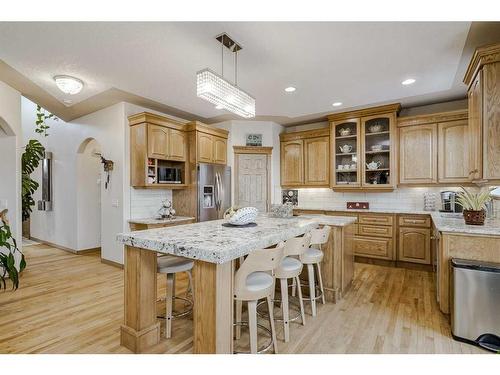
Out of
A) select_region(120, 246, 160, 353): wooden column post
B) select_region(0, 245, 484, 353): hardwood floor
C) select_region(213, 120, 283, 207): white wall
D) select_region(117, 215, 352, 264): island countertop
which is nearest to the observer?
select_region(117, 215, 352, 264): island countertop

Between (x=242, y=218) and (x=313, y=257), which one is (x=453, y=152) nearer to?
(x=313, y=257)

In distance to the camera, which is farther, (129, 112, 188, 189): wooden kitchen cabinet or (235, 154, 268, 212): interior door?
(235, 154, 268, 212): interior door

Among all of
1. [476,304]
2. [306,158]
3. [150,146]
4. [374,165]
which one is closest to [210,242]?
[476,304]

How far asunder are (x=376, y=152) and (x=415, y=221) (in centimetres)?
131

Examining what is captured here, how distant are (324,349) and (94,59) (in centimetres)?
351

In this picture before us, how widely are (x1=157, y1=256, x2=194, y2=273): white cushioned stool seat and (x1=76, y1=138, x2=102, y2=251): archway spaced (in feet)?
12.2

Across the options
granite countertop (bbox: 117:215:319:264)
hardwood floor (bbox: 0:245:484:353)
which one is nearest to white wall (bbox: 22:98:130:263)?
hardwood floor (bbox: 0:245:484:353)

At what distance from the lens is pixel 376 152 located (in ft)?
15.2

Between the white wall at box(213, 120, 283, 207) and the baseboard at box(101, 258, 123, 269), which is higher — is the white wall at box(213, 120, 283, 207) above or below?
above

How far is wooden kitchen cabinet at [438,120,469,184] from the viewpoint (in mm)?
3969

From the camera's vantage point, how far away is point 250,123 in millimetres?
5395

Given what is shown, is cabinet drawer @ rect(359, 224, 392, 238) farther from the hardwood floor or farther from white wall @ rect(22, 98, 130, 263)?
white wall @ rect(22, 98, 130, 263)

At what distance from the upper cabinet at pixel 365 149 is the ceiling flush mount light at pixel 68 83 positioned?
4031 mm
